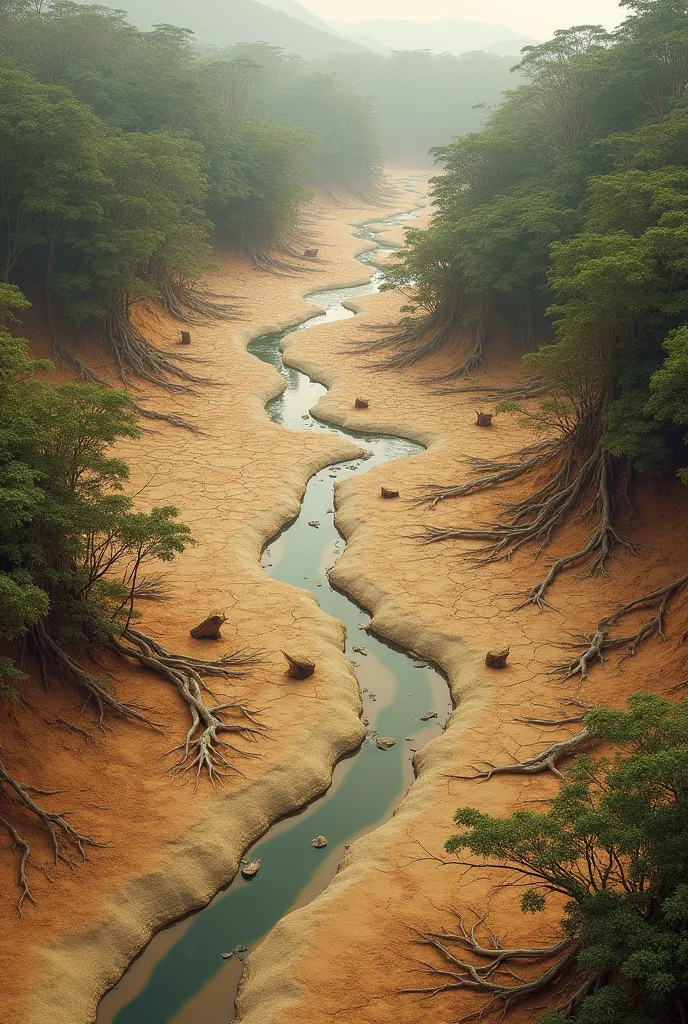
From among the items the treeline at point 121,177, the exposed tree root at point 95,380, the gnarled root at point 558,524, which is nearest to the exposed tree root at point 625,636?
the gnarled root at point 558,524

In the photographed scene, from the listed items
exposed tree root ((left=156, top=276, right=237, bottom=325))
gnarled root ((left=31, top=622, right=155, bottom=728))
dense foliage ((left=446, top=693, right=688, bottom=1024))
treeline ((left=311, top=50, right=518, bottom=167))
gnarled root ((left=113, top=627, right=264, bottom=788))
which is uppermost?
treeline ((left=311, top=50, right=518, bottom=167))

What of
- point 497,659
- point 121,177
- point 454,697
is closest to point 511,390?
point 121,177

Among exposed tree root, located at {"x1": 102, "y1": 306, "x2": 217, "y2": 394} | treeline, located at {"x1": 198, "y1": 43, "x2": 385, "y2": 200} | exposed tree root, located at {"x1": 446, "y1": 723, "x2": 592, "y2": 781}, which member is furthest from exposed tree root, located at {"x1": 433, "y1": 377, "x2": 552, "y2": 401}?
treeline, located at {"x1": 198, "y1": 43, "x2": 385, "y2": 200}

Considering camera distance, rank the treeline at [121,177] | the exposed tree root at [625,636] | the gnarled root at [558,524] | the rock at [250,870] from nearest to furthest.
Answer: the rock at [250,870] < the exposed tree root at [625,636] < the gnarled root at [558,524] < the treeline at [121,177]

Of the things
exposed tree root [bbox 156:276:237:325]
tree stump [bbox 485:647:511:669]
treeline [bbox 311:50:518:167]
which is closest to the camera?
tree stump [bbox 485:647:511:669]

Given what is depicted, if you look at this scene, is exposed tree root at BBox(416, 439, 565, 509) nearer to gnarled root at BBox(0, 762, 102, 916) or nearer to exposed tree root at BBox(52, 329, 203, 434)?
exposed tree root at BBox(52, 329, 203, 434)

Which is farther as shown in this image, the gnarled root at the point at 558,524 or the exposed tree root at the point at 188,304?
the exposed tree root at the point at 188,304

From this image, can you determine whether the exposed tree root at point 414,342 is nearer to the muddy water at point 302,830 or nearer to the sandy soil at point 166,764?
the sandy soil at point 166,764
